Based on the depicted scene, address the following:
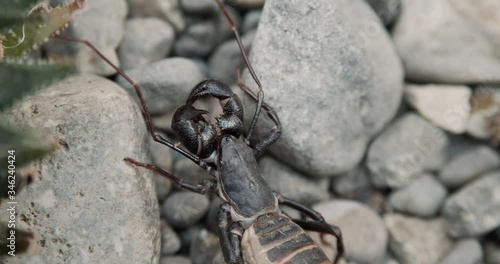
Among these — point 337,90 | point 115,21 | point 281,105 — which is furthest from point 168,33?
point 337,90

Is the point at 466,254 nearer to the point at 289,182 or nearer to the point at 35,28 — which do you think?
the point at 289,182

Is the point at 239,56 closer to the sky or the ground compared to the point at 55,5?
closer to the ground

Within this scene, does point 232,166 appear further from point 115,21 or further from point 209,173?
point 115,21

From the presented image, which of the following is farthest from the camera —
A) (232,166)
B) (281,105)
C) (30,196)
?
(281,105)

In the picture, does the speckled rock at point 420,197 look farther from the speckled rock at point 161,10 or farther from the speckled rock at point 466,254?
the speckled rock at point 161,10

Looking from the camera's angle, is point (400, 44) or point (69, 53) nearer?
point (69, 53)

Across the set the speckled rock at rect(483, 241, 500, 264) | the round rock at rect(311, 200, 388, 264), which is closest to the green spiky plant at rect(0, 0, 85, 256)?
the round rock at rect(311, 200, 388, 264)
